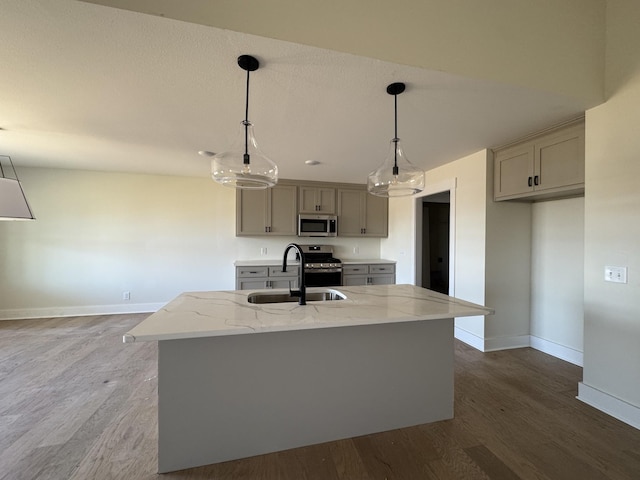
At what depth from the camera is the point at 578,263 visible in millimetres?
2629

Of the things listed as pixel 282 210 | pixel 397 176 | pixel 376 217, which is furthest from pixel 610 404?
pixel 282 210

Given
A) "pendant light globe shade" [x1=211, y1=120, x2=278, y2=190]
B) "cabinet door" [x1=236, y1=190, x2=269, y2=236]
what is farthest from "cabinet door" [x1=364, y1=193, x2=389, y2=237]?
"pendant light globe shade" [x1=211, y1=120, x2=278, y2=190]

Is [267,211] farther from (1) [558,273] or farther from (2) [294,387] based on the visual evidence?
(1) [558,273]

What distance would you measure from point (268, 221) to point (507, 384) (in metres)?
3.54

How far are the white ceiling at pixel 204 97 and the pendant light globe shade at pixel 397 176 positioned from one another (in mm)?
386

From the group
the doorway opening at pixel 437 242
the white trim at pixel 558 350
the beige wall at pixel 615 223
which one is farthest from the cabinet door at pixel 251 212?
the white trim at pixel 558 350

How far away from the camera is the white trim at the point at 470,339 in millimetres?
2938

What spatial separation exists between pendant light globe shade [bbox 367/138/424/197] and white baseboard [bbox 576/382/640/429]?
1.99m

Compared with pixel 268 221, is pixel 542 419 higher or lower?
lower

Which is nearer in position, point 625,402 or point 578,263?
point 625,402

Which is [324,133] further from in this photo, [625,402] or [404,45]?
[625,402]

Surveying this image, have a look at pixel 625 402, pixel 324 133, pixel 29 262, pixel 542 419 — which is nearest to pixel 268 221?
pixel 324 133

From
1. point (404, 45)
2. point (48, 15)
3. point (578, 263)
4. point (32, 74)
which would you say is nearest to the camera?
point (48, 15)

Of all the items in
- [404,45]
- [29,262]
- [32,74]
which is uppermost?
[404,45]
